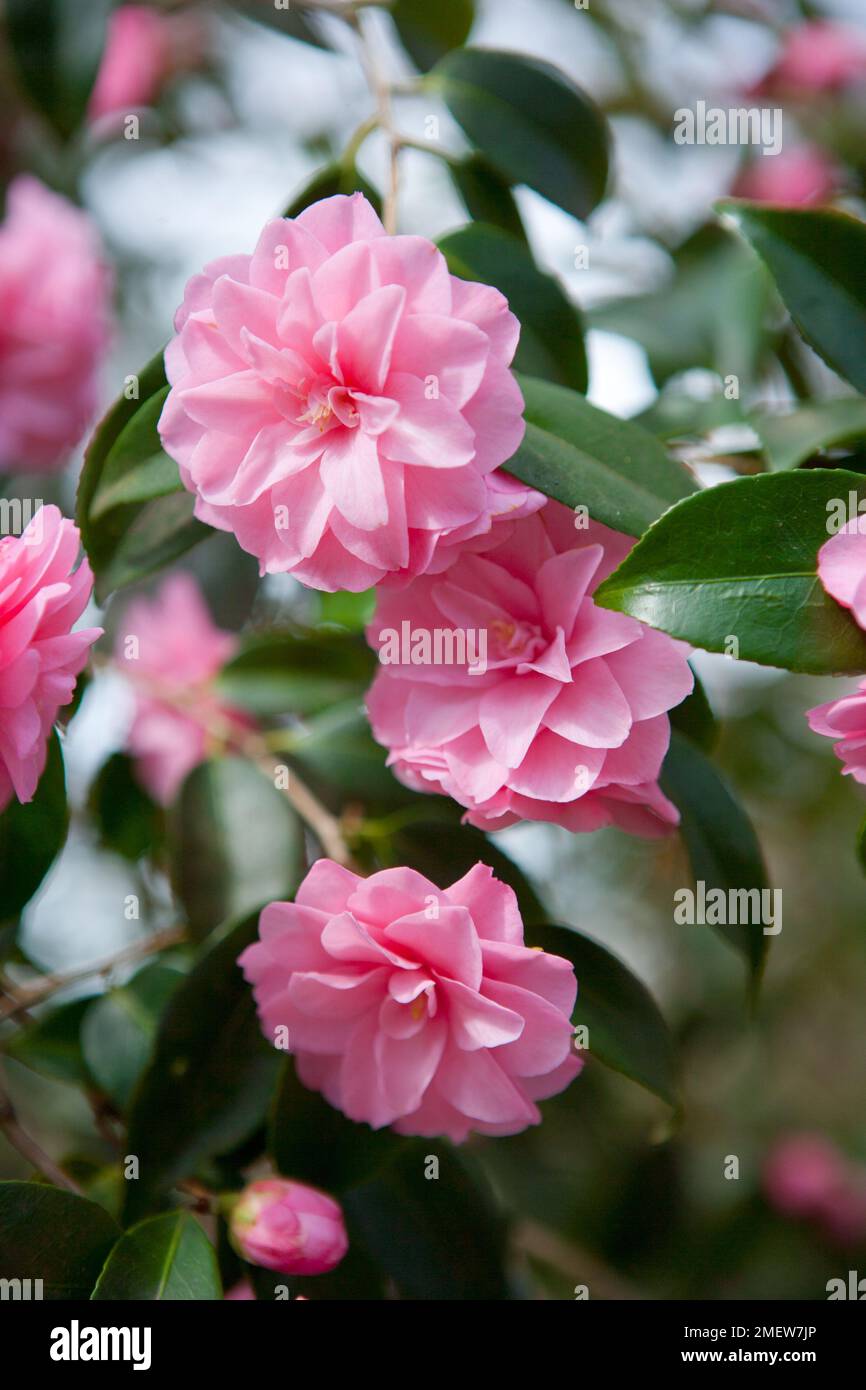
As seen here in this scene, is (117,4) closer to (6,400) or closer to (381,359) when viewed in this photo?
(6,400)

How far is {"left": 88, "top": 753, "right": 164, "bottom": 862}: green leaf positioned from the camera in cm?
121

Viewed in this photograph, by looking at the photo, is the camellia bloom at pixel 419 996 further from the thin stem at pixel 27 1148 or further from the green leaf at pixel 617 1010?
the thin stem at pixel 27 1148

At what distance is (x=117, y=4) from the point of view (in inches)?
43.1

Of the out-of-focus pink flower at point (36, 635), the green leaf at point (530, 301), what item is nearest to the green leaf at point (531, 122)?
the green leaf at point (530, 301)

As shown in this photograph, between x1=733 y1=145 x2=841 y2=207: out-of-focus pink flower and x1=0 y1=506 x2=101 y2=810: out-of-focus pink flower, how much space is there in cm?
118

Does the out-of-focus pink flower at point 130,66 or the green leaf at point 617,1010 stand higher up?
the out-of-focus pink flower at point 130,66

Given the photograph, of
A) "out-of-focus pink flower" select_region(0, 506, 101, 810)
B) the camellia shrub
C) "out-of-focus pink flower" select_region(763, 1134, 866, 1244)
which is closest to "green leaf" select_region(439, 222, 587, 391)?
the camellia shrub

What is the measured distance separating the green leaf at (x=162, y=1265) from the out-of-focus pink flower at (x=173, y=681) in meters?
0.48

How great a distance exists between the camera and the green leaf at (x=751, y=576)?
556mm

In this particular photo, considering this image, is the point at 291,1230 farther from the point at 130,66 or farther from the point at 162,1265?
the point at 130,66

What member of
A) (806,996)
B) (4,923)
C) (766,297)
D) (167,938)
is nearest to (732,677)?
(806,996)

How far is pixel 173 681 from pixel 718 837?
2.46 ft

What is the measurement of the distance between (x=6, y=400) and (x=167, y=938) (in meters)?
0.70

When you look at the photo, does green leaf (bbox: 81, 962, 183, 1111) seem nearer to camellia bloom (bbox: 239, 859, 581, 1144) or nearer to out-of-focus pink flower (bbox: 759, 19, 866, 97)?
camellia bloom (bbox: 239, 859, 581, 1144)
